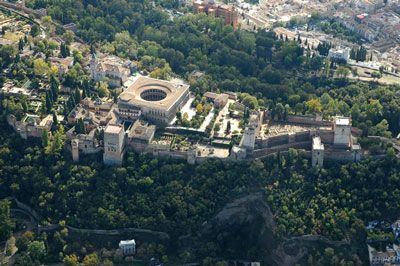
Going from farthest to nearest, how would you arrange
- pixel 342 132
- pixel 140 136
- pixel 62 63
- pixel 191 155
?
pixel 62 63
pixel 140 136
pixel 342 132
pixel 191 155

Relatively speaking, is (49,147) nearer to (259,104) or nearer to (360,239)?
(259,104)

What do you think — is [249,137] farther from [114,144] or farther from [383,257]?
[383,257]

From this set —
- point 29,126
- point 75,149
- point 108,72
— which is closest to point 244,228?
point 75,149

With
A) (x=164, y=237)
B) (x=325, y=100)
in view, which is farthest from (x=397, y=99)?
(x=164, y=237)

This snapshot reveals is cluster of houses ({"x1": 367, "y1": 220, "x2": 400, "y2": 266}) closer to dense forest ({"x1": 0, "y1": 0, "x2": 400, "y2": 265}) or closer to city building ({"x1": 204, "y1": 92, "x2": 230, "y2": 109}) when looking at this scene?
dense forest ({"x1": 0, "y1": 0, "x2": 400, "y2": 265})

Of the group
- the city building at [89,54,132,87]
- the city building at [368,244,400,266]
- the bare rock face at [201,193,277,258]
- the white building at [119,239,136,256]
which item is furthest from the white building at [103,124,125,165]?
the city building at [368,244,400,266]
